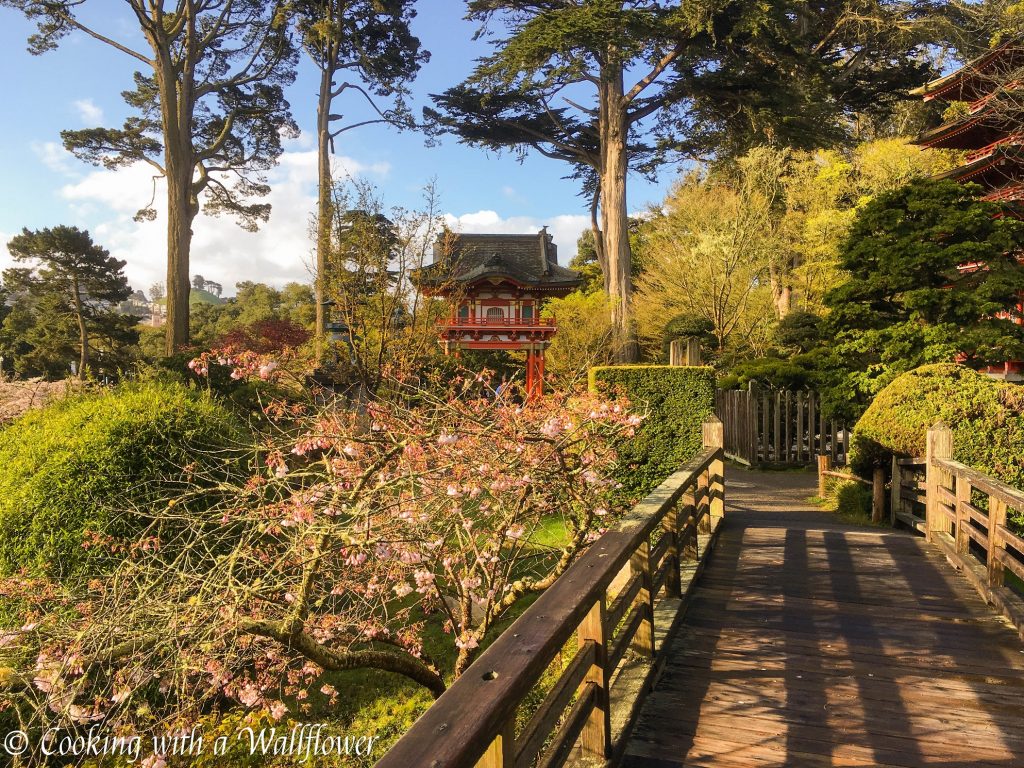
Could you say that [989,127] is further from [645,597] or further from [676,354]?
[645,597]

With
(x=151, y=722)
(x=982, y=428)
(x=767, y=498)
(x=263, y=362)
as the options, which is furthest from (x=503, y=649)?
(x=767, y=498)

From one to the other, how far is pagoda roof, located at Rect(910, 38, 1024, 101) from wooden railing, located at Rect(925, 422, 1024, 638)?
11.7 meters

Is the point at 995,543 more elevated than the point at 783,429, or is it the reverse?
the point at 783,429

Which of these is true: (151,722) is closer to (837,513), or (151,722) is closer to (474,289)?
(837,513)

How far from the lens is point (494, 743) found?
161cm

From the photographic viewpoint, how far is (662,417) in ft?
29.8

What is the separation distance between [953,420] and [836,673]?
5.48 metres

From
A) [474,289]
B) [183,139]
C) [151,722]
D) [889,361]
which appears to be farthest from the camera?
[474,289]

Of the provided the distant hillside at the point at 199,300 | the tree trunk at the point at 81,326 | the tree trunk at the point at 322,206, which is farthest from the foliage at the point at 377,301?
the distant hillside at the point at 199,300

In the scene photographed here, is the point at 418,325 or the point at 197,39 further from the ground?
the point at 197,39

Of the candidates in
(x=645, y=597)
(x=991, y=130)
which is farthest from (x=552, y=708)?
(x=991, y=130)

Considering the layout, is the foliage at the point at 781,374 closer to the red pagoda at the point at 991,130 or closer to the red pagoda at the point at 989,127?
the red pagoda at the point at 991,130

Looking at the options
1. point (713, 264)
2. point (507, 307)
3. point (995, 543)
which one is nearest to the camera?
point (995, 543)

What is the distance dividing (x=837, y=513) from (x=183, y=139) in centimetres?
2105
